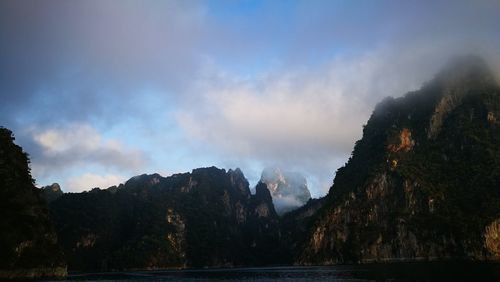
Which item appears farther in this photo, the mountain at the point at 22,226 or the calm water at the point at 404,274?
the mountain at the point at 22,226

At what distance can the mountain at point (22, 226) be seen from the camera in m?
134

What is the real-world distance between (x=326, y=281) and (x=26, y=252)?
87.3 m

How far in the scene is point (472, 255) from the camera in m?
200

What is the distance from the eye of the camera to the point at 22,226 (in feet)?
465

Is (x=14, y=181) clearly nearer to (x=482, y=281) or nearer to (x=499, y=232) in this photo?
(x=482, y=281)

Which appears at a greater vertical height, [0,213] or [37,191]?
[37,191]

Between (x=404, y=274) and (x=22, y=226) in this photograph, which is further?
(x=22, y=226)

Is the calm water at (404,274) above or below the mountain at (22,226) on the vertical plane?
below

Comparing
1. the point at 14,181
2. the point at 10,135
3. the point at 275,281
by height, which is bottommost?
the point at 275,281

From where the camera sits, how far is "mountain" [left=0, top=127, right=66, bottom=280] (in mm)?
133625

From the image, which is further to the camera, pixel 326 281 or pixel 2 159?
pixel 2 159

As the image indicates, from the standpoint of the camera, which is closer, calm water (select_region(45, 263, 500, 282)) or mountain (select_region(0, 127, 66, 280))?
calm water (select_region(45, 263, 500, 282))

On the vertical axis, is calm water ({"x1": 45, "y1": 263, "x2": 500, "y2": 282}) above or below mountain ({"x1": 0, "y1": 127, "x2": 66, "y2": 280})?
below

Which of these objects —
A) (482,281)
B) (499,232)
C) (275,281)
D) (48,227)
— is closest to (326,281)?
(275,281)
